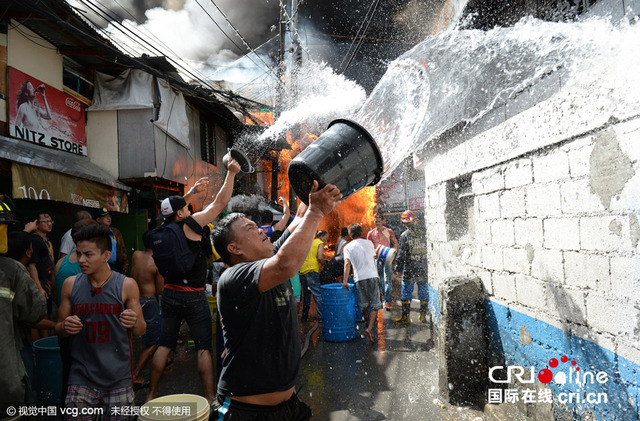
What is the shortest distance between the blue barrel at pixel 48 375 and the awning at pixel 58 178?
3136 millimetres

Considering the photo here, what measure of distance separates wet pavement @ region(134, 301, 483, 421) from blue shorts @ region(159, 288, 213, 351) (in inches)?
38.3

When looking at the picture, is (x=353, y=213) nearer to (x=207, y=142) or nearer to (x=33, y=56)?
(x=207, y=142)

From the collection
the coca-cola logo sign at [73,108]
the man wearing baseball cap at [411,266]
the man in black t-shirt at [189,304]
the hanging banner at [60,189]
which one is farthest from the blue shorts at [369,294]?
the coca-cola logo sign at [73,108]

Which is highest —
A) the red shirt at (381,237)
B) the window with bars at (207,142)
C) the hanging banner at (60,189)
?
the window with bars at (207,142)

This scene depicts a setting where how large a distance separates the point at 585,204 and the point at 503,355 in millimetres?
2155

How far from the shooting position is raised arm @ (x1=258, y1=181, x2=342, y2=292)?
202 cm

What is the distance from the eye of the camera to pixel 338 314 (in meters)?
6.86

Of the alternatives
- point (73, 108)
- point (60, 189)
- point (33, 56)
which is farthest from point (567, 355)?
point (73, 108)

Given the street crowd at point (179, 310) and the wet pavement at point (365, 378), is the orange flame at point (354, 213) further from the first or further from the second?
the street crowd at point (179, 310)

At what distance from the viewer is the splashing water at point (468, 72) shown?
11.1 feet

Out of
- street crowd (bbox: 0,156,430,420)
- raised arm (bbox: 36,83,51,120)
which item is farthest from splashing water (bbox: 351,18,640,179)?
raised arm (bbox: 36,83,51,120)

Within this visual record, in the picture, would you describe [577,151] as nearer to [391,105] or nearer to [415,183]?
[391,105]

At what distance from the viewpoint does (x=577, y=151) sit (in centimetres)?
301

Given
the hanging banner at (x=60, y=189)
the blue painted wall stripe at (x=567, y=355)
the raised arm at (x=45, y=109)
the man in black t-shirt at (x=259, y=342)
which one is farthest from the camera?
the raised arm at (x=45, y=109)
